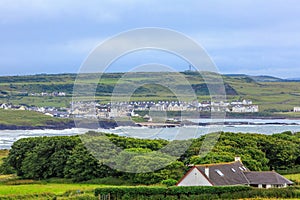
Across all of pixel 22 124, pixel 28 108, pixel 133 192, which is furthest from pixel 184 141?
pixel 28 108

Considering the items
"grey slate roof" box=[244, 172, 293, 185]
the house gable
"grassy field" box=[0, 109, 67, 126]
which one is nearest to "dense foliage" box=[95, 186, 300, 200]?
the house gable

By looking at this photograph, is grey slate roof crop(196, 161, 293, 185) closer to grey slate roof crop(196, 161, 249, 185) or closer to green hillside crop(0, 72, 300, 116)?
grey slate roof crop(196, 161, 249, 185)

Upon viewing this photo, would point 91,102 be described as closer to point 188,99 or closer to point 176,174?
point 188,99

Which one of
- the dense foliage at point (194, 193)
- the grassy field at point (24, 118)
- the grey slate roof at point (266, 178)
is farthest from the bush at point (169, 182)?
the grassy field at point (24, 118)

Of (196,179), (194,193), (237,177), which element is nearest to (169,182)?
(196,179)

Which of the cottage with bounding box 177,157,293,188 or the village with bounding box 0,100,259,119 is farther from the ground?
the village with bounding box 0,100,259,119
